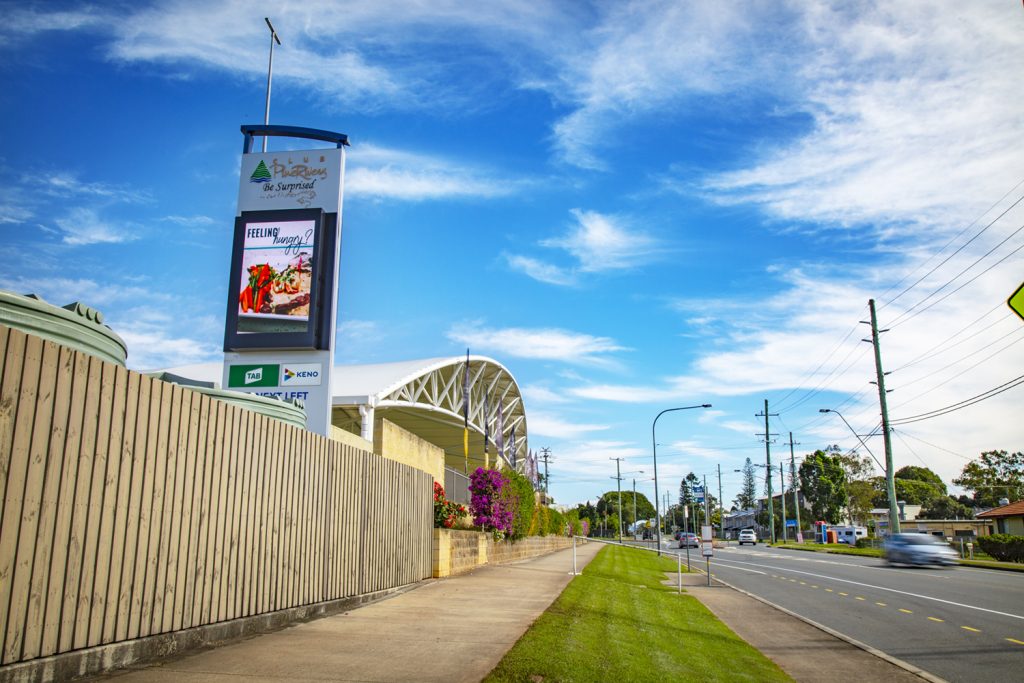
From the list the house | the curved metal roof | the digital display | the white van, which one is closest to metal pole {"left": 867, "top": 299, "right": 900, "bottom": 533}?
the house

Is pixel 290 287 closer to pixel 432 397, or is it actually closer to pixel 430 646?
pixel 430 646

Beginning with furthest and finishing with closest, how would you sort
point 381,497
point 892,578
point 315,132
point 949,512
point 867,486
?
point 949,512, point 867,486, point 892,578, point 315,132, point 381,497

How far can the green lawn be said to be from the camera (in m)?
7.58

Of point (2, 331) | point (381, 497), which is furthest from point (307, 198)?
point (2, 331)

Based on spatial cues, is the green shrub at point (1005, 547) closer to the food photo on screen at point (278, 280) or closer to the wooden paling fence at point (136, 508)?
the food photo on screen at point (278, 280)

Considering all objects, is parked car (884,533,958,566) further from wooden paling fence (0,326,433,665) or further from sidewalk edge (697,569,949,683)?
wooden paling fence (0,326,433,665)

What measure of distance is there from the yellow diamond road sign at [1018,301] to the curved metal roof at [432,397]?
23.6 meters

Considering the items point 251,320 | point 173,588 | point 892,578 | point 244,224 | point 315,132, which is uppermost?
point 315,132

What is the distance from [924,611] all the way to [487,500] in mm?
12605

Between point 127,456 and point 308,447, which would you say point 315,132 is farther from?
point 127,456

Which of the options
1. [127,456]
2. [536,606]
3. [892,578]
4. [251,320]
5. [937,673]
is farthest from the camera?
[892,578]

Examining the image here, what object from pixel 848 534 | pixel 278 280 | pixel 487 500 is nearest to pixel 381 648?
pixel 278 280

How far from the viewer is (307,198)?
50.0ft

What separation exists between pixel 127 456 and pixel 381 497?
721 cm
